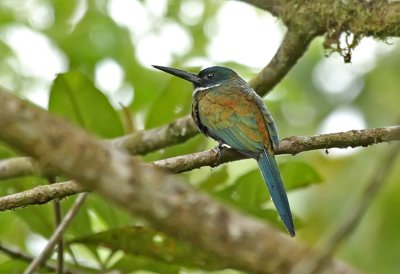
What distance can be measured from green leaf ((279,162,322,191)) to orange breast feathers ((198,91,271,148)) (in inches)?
6.9

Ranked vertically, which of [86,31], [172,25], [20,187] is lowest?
[20,187]

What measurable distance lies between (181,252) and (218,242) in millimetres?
2034

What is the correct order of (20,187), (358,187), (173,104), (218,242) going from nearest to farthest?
(218,242), (20,187), (173,104), (358,187)

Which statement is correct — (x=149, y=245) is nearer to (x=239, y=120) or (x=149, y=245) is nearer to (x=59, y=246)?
(x=59, y=246)

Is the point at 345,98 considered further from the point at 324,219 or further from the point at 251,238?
the point at 251,238

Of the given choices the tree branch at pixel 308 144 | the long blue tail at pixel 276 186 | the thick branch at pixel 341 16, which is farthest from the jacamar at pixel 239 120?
the thick branch at pixel 341 16

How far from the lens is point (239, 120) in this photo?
12.7 feet

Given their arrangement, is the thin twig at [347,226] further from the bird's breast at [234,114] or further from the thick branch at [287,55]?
the thick branch at [287,55]

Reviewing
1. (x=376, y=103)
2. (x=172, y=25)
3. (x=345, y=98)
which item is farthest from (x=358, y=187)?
(x=172, y=25)

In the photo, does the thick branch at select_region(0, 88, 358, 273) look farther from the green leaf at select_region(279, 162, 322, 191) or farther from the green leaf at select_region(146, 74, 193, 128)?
the green leaf at select_region(146, 74, 193, 128)

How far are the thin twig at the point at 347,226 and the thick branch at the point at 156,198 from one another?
35mm

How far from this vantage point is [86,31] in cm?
496

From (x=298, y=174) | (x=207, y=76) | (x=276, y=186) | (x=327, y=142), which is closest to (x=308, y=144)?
(x=327, y=142)

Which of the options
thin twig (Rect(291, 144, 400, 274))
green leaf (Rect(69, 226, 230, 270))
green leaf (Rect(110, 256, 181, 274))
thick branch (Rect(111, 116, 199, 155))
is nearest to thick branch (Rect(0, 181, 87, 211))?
green leaf (Rect(69, 226, 230, 270))
